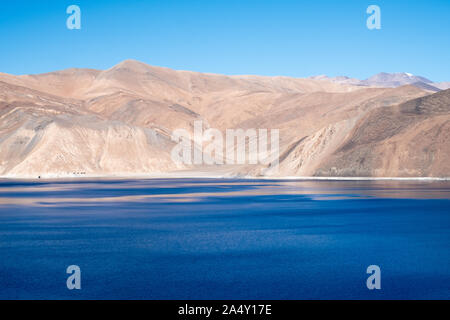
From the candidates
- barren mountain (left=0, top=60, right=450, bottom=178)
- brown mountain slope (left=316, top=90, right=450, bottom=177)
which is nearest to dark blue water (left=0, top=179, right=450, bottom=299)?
brown mountain slope (left=316, top=90, right=450, bottom=177)

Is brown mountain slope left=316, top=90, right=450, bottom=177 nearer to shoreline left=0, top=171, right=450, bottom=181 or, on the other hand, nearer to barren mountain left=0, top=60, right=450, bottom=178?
barren mountain left=0, top=60, right=450, bottom=178

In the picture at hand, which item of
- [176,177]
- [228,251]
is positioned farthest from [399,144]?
[228,251]

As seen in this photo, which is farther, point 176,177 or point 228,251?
point 176,177

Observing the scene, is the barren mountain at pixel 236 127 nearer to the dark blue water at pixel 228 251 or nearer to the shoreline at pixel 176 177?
the shoreline at pixel 176 177

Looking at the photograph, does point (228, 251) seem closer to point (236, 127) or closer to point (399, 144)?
point (399, 144)

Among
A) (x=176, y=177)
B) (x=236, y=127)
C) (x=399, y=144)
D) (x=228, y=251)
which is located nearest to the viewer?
(x=228, y=251)
